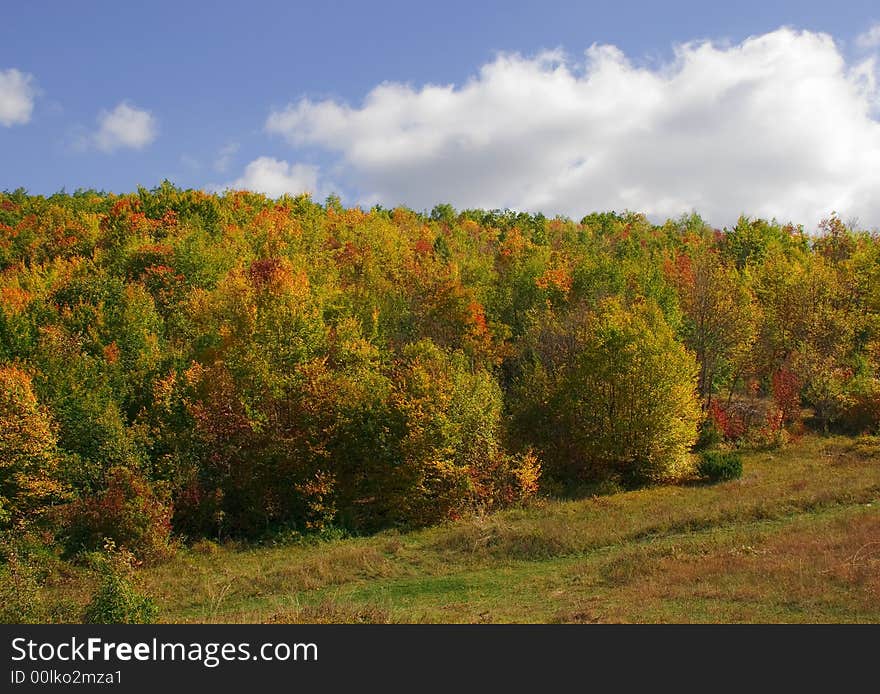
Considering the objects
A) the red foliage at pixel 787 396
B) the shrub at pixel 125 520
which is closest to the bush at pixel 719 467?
the red foliage at pixel 787 396

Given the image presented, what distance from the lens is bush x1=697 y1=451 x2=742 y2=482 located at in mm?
44219

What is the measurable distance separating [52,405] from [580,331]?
37811mm

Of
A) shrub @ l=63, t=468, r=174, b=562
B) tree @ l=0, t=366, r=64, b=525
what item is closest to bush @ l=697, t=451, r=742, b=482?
shrub @ l=63, t=468, r=174, b=562

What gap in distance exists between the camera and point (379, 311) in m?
59.1

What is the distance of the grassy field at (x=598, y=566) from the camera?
2103cm

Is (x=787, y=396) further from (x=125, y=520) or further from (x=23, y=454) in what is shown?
(x=23, y=454)

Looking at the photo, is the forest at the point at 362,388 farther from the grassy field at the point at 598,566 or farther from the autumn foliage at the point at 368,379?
the grassy field at the point at 598,566

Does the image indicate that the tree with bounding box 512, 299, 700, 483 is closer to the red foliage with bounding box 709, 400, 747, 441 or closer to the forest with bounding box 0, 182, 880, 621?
the forest with bounding box 0, 182, 880, 621

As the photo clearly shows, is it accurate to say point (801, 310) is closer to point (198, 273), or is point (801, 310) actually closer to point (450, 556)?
point (450, 556)

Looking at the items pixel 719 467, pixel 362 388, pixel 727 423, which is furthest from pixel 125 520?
pixel 727 423

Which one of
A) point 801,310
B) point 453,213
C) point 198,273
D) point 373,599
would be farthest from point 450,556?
point 453,213

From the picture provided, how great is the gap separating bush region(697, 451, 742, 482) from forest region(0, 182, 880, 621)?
0.20m

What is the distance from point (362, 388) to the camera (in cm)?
4391
